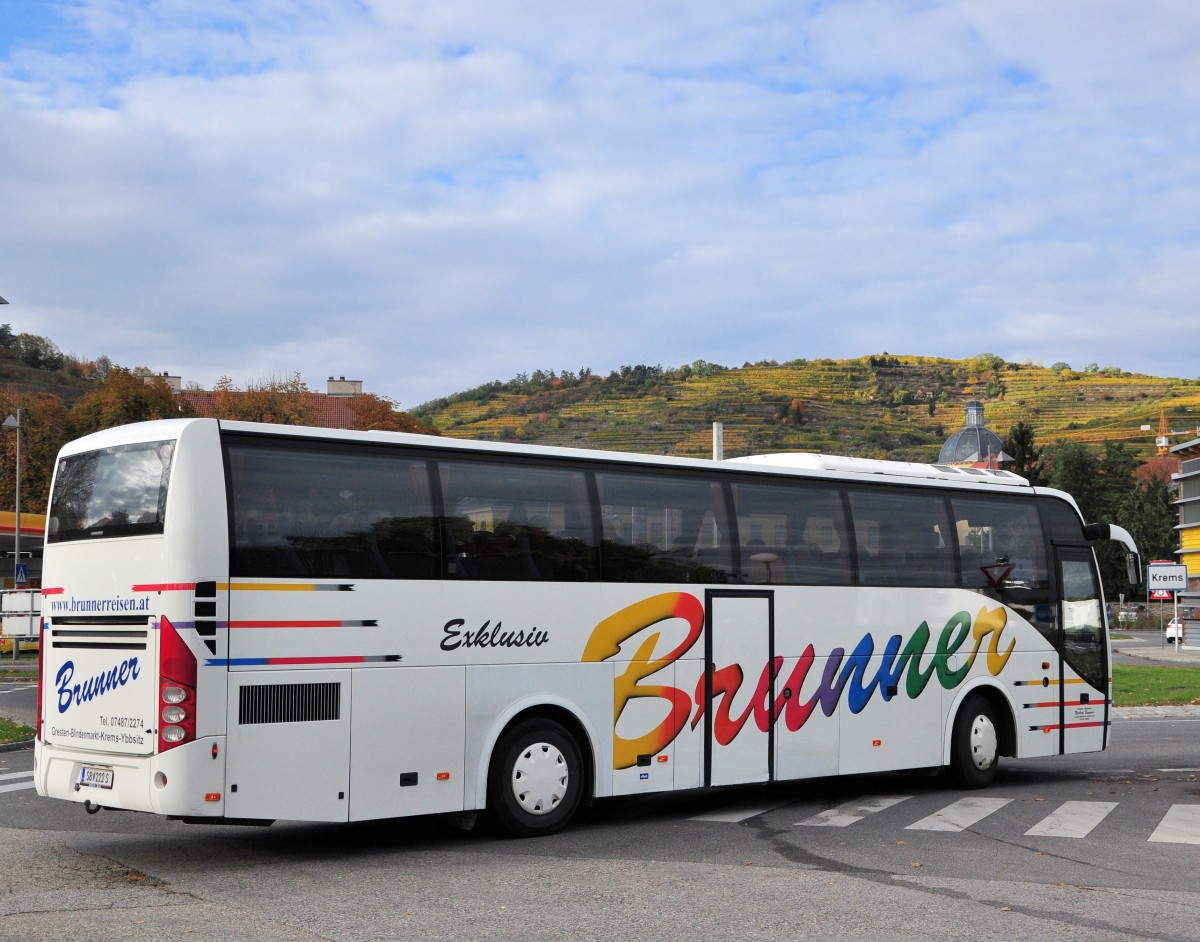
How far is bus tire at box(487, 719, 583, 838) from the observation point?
10797 millimetres

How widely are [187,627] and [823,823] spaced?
5794 millimetres

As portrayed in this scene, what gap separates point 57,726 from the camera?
1012cm

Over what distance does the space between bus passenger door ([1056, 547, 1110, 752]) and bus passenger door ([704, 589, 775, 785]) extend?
183 inches

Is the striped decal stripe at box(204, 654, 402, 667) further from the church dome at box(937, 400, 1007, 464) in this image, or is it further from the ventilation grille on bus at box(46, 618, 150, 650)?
the church dome at box(937, 400, 1007, 464)

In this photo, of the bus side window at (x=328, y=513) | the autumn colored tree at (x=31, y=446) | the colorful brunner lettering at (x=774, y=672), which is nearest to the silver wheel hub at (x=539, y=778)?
the colorful brunner lettering at (x=774, y=672)

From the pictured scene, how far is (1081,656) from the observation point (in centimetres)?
1593

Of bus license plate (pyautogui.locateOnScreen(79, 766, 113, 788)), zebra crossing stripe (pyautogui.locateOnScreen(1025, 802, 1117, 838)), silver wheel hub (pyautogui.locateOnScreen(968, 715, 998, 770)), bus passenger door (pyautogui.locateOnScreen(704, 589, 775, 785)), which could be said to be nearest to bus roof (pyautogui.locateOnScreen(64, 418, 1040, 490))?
bus passenger door (pyautogui.locateOnScreen(704, 589, 775, 785))

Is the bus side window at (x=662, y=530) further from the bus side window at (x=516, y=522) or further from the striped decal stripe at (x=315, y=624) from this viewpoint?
the striped decal stripe at (x=315, y=624)

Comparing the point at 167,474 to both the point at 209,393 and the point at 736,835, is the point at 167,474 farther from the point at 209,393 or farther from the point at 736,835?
the point at 209,393

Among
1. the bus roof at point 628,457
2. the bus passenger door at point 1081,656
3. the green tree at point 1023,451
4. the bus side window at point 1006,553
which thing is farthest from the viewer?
the green tree at point 1023,451

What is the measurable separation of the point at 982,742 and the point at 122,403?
191ft

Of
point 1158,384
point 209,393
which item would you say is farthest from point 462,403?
point 1158,384

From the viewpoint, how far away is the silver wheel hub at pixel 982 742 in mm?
14695

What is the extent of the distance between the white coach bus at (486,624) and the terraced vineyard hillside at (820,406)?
3417 inches
